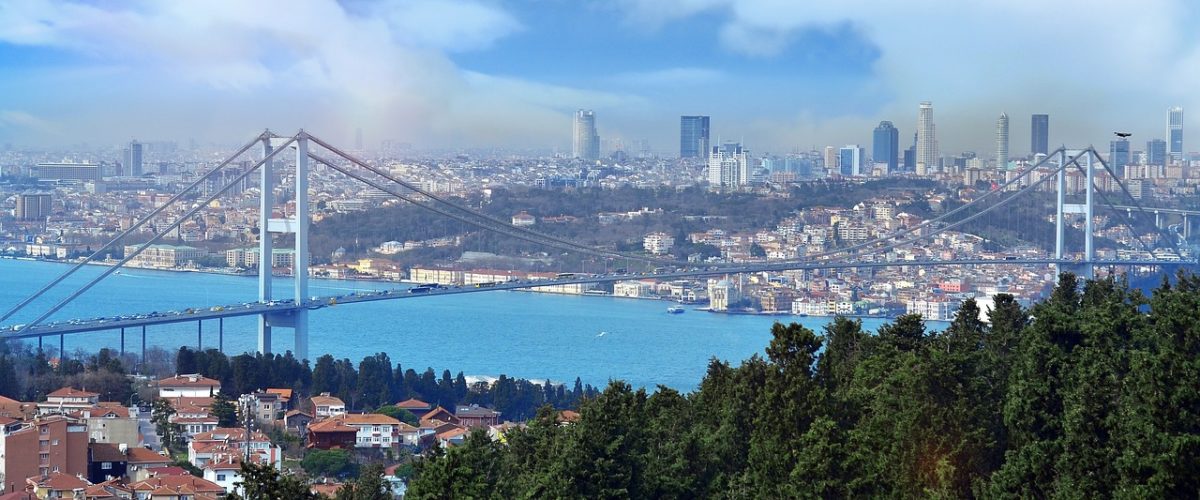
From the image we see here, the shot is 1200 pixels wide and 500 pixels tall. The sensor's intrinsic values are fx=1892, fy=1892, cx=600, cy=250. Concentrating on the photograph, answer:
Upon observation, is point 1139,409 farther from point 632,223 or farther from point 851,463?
point 632,223

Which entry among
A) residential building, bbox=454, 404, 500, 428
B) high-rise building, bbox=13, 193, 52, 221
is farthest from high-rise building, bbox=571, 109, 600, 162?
residential building, bbox=454, 404, 500, 428

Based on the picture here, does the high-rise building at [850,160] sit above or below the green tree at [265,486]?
above

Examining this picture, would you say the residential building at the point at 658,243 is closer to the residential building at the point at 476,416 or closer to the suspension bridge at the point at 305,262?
the suspension bridge at the point at 305,262

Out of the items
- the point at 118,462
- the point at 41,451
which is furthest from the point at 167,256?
the point at 41,451

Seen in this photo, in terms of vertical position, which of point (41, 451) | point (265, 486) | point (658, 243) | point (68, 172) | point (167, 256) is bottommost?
point (41, 451)

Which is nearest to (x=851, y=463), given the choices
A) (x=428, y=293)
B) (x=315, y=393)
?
(x=315, y=393)

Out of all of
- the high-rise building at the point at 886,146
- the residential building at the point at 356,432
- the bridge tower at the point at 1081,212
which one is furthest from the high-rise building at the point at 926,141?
the residential building at the point at 356,432

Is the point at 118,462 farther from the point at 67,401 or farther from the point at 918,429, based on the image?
the point at 918,429
